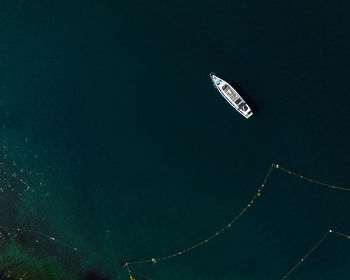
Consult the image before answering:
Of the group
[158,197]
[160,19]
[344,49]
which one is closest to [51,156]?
[158,197]

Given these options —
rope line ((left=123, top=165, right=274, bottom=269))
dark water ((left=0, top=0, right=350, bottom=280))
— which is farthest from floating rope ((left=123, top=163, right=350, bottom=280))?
dark water ((left=0, top=0, right=350, bottom=280))

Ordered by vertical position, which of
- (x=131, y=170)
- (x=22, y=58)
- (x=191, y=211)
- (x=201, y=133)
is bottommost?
(x=191, y=211)

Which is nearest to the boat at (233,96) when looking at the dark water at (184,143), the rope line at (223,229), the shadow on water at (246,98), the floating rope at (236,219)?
the shadow on water at (246,98)

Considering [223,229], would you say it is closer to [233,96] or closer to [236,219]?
[236,219]

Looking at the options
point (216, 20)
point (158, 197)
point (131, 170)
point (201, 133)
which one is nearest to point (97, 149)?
point (131, 170)

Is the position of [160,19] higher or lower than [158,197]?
higher

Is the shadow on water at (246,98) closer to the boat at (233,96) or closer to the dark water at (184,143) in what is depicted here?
the dark water at (184,143)

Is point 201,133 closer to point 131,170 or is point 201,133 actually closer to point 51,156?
point 131,170
